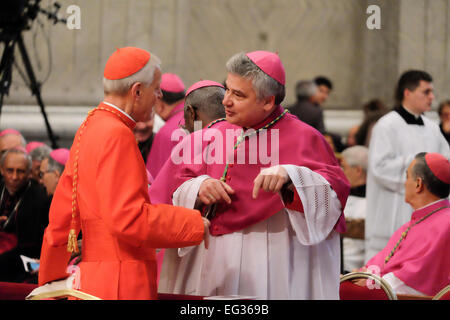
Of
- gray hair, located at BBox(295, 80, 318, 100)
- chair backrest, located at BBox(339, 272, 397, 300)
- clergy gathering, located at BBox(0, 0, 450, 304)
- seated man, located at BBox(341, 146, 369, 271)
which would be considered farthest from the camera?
gray hair, located at BBox(295, 80, 318, 100)

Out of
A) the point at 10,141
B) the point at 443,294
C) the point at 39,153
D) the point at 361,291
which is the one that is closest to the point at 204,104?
the point at 361,291

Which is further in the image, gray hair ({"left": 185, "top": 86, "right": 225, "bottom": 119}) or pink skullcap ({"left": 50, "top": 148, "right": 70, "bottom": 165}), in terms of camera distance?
pink skullcap ({"left": 50, "top": 148, "right": 70, "bottom": 165})

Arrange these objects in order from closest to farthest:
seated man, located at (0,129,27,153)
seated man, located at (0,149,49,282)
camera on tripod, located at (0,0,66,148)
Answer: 1. seated man, located at (0,149,49,282)
2. camera on tripod, located at (0,0,66,148)
3. seated man, located at (0,129,27,153)

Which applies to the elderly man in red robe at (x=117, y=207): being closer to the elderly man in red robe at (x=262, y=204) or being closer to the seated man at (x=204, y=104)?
the elderly man in red robe at (x=262, y=204)

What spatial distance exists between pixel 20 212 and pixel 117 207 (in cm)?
294

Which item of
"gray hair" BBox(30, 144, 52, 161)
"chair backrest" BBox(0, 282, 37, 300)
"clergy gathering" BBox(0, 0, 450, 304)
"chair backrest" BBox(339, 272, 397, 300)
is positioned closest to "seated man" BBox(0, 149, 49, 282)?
"clergy gathering" BBox(0, 0, 450, 304)

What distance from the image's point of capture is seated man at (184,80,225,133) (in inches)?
143

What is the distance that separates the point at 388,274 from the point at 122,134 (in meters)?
2.08

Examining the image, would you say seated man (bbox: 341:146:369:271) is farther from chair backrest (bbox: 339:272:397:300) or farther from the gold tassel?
the gold tassel

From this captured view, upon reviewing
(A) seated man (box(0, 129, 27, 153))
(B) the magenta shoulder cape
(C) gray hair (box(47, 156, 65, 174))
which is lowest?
(A) seated man (box(0, 129, 27, 153))

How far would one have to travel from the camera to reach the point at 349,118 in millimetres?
9578

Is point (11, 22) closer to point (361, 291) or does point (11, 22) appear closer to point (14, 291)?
point (14, 291)

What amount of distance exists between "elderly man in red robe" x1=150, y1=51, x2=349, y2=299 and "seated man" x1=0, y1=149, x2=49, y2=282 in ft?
7.67
